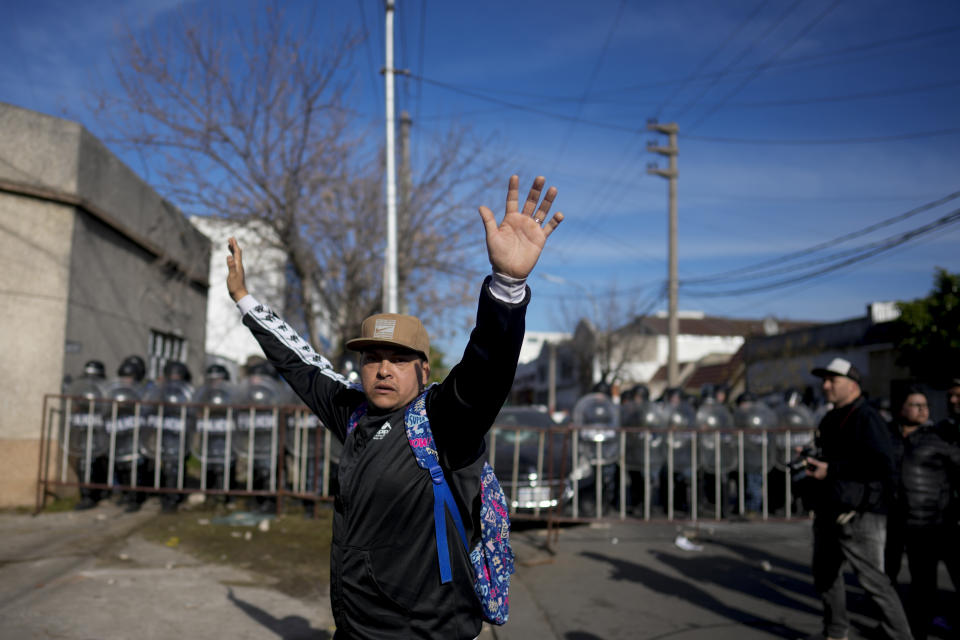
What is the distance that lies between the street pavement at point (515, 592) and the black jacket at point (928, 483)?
37.9 inches

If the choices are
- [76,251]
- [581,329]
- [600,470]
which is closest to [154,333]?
[76,251]

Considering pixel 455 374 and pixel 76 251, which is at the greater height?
pixel 76 251

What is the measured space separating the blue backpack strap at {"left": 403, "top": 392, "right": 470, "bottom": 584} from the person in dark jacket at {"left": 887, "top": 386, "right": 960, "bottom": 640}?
4275 mm

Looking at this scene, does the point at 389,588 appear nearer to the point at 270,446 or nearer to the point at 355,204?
the point at 270,446

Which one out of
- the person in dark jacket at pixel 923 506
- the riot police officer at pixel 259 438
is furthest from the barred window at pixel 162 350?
the person in dark jacket at pixel 923 506

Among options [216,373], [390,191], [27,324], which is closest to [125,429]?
[216,373]

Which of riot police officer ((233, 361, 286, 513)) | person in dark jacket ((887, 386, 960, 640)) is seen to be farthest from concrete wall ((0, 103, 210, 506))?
person in dark jacket ((887, 386, 960, 640))

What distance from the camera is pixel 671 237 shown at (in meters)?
21.1

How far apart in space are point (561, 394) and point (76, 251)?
48.8 meters

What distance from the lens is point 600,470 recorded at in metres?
9.21

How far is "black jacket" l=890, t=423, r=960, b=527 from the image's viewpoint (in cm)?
545

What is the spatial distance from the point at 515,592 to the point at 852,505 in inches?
117

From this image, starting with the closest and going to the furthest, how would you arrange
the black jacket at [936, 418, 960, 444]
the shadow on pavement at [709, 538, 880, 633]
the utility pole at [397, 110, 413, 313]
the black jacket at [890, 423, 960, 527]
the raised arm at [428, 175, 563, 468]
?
1. the raised arm at [428, 175, 563, 468]
2. the black jacket at [890, 423, 960, 527]
3. the black jacket at [936, 418, 960, 444]
4. the shadow on pavement at [709, 538, 880, 633]
5. the utility pole at [397, 110, 413, 313]

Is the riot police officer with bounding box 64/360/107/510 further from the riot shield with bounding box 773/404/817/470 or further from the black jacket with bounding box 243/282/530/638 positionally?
the riot shield with bounding box 773/404/817/470
